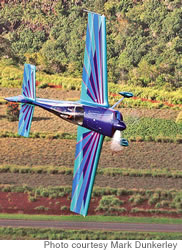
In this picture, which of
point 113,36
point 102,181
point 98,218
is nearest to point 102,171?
point 102,181

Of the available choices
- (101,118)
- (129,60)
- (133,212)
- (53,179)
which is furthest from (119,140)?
(129,60)

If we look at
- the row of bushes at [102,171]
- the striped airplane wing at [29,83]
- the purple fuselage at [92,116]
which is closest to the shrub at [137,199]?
the row of bushes at [102,171]

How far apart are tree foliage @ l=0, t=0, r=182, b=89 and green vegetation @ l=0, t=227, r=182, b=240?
111 ft

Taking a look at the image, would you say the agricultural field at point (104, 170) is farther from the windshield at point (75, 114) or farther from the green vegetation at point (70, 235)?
the windshield at point (75, 114)

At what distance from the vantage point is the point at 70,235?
52.4 m

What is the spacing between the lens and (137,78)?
85250 millimetres

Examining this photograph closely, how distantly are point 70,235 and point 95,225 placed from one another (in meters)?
2.51

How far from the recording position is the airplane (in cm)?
4253

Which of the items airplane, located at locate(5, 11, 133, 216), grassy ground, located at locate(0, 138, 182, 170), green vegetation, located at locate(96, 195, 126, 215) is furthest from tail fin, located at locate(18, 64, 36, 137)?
grassy ground, located at locate(0, 138, 182, 170)

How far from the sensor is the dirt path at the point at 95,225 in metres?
53.6

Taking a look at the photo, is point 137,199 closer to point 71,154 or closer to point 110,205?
point 110,205

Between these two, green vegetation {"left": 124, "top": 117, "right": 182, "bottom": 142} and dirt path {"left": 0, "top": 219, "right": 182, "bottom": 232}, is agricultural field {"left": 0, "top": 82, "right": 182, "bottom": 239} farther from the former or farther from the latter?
dirt path {"left": 0, "top": 219, "right": 182, "bottom": 232}

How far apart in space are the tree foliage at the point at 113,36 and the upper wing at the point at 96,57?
40270 millimetres

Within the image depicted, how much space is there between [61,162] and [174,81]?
28.1 metres
